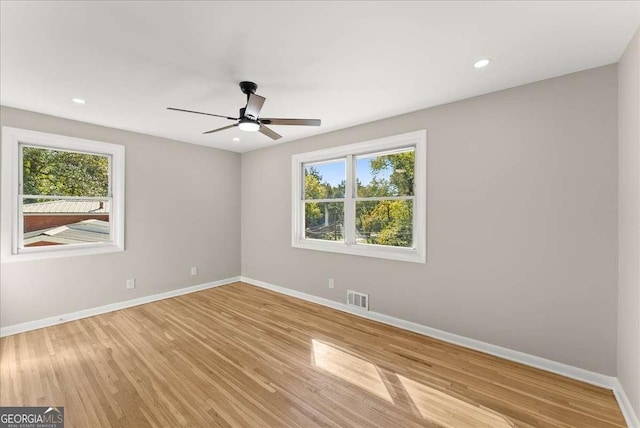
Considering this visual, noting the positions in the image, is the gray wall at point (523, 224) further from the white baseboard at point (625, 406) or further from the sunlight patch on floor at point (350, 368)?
the sunlight patch on floor at point (350, 368)

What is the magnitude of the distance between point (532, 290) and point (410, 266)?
1.16 m

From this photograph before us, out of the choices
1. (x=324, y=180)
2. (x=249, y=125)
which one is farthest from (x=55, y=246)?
(x=324, y=180)

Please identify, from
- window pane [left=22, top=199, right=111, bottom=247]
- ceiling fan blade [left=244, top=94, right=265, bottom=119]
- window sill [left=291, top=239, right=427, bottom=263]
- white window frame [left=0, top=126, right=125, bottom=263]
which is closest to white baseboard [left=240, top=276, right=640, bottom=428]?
window sill [left=291, top=239, right=427, bottom=263]

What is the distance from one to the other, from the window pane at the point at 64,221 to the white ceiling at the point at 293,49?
3.98 feet

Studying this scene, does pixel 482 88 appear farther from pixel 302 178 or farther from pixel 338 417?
pixel 338 417

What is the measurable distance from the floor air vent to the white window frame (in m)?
3.39

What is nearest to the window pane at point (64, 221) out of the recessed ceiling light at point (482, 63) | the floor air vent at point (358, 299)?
the floor air vent at point (358, 299)

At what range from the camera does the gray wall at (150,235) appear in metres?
3.25

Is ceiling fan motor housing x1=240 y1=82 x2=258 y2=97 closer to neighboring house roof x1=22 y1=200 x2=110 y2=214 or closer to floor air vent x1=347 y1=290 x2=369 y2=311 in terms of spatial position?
floor air vent x1=347 y1=290 x2=369 y2=311

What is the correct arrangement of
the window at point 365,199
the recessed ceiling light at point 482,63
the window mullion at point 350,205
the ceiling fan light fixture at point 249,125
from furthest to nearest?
the window mullion at point 350,205, the window at point 365,199, the ceiling fan light fixture at point 249,125, the recessed ceiling light at point 482,63

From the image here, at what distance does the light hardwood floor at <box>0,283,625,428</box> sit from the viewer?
1.87m

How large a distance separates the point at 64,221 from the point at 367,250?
4033 mm

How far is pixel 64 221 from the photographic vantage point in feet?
11.6

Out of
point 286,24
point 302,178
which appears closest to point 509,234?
point 286,24
